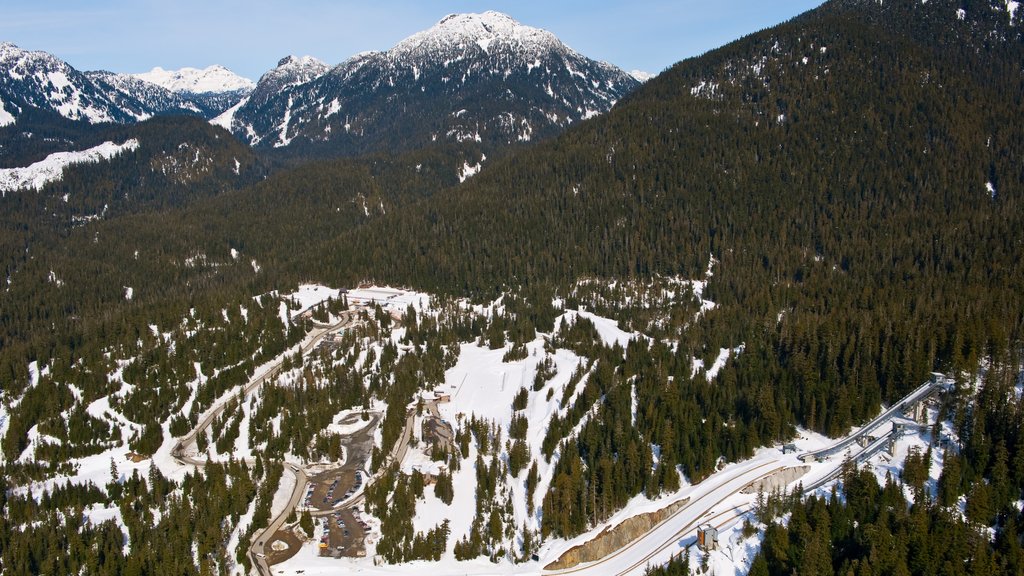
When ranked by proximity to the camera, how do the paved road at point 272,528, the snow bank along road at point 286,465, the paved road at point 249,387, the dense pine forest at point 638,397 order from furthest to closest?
1. the paved road at point 249,387
2. the snow bank along road at point 286,465
3. the paved road at point 272,528
4. the dense pine forest at point 638,397

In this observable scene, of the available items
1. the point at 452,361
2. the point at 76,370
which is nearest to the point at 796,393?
the point at 452,361

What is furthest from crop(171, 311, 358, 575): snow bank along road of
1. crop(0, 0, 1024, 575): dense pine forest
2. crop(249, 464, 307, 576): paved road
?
crop(0, 0, 1024, 575): dense pine forest

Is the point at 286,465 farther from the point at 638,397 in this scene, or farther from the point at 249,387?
the point at 638,397

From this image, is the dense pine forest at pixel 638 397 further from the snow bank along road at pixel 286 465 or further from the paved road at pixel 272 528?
the paved road at pixel 272 528

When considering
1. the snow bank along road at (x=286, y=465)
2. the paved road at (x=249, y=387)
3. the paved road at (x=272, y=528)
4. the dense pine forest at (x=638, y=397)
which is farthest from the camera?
the paved road at (x=249, y=387)

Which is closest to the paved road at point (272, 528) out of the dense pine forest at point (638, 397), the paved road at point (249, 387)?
the dense pine forest at point (638, 397)

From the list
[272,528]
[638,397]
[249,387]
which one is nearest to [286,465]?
[272,528]

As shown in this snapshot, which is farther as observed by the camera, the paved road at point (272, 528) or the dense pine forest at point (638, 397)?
the paved road at point (272, 528)

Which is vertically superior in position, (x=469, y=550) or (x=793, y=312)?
(x=793, y=312)

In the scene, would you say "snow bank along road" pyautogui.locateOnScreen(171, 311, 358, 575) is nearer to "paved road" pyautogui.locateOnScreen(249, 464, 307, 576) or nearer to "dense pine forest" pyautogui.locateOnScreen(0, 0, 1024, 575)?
"paved road" pyautogui.locateOnScreen(249, 464, 307, 576)

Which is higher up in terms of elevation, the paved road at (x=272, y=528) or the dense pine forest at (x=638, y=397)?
the dense pine forest at (x=638, y=397)

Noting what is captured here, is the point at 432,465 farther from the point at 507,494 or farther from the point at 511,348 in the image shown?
the point at 511,348
